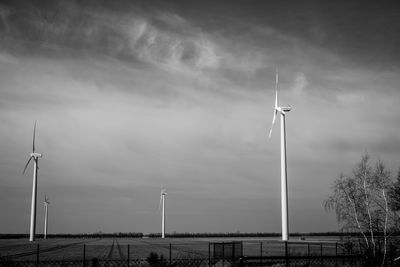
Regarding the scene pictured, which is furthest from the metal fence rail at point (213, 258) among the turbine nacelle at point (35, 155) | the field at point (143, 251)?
the turbine nacelle at point (35, 155)

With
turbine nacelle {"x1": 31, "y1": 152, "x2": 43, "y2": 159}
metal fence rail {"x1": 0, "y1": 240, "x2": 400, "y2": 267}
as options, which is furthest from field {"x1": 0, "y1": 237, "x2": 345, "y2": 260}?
turbine nacelle {"x1": 31, "y1": 152, "x2": 43, "y2": 159}

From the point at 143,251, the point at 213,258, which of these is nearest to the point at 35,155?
the point at 143,251

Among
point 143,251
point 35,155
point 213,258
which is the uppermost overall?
point 35,155

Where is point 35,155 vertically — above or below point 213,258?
above

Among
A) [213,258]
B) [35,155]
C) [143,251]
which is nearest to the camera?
[213,258]

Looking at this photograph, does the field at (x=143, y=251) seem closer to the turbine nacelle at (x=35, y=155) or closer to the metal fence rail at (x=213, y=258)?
the metal fence rail at (x=213, y=258)

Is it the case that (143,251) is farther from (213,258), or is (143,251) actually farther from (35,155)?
(35,155)

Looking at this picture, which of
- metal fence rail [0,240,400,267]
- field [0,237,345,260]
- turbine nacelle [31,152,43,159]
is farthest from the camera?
turbine nacelle [31,152,43,159]

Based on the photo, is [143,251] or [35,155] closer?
[143,251]

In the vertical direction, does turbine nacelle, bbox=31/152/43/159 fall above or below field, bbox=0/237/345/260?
above

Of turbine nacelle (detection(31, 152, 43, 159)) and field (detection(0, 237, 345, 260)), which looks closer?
field (detection(0, 237, 345, 260))

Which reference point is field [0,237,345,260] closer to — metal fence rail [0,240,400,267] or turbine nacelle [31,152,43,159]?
metal fence rail [0,240,400,267]

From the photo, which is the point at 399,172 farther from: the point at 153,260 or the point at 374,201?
the point at 153,260

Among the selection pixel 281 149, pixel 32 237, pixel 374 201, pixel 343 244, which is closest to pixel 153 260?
pixel 343 244
